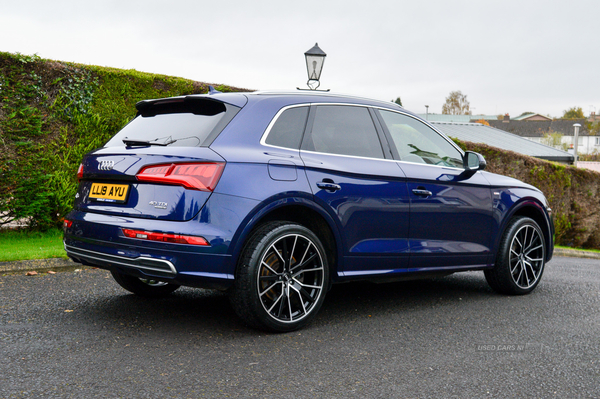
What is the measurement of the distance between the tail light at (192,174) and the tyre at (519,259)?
3.33m

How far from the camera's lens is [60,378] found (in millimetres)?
3105

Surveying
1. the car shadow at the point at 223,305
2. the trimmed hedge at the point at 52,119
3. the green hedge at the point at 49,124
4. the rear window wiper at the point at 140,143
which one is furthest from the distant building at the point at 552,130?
the rear window wiper at the point at 140,143

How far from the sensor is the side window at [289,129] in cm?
416

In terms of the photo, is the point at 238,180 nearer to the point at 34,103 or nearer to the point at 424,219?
the point at 424,219

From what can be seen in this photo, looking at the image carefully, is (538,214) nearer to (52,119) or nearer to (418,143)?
(418,143)

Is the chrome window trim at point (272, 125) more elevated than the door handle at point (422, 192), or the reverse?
the chrome window trim at point (272, 125)

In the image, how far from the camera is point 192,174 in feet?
12.0

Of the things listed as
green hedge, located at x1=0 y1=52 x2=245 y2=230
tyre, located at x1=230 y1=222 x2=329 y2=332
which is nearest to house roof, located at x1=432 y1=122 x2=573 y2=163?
green hedge, located at x1=0 y1=52 x2=245 y2=230

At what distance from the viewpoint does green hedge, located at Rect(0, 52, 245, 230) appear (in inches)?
306

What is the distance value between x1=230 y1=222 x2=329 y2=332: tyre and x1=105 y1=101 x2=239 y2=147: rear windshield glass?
2.57ft

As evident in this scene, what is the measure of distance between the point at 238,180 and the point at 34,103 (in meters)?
5.54

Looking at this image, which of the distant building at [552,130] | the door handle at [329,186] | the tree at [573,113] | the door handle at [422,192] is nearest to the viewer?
the door handle at [329,186]

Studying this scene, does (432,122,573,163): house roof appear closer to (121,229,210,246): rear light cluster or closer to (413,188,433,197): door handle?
(413,188,433,197): door handle

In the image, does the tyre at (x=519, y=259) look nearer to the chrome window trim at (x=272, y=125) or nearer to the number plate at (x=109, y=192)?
the chrome window trim at (x=272, y=125)
